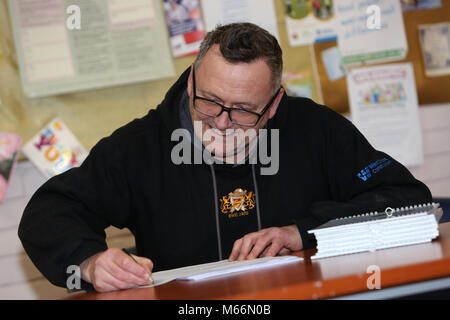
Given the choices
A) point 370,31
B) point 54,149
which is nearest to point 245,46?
point 54,149

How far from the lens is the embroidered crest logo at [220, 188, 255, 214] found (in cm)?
189

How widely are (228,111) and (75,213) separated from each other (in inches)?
20.4

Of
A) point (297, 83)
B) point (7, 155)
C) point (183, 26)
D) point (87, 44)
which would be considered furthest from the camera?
point (297, 83)

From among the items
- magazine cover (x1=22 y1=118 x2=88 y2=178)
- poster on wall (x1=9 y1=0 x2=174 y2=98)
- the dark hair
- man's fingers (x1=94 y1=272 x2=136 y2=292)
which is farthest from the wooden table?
poster on wall (x1=9 y1=0 x2=174 y2=98)

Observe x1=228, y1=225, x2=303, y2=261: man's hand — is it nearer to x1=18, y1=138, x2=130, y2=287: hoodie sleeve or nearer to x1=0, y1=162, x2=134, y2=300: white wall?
x1=18, y1=138, x2=130, y2=287: hoodie sleeve

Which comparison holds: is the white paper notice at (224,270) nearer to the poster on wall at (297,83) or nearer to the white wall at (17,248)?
the white wall at (17,248)

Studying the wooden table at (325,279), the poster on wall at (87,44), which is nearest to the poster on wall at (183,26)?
the poster on wall at (87,44)

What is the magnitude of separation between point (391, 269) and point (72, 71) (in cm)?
193

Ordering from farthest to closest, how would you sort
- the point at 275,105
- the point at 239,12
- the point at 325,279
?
the point at 239,12
the point at 275,105
the point at 325,279

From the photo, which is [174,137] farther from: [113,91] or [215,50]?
[113,91]

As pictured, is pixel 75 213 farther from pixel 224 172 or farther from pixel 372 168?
pixel 372 168

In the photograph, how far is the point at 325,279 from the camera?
1.01 metres
